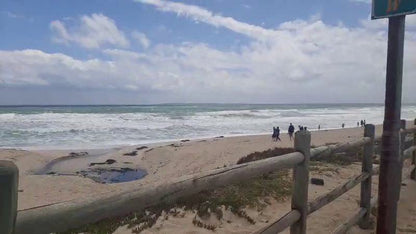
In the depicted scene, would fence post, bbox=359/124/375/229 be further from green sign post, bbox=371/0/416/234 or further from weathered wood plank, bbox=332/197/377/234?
green sign post, bbox=371/0/416/234

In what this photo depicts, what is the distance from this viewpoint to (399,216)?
532 centimetres

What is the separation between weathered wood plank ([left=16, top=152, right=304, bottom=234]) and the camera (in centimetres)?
113

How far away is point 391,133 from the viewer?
3.29 m

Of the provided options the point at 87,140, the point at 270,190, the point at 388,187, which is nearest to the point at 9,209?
the point at 388,187

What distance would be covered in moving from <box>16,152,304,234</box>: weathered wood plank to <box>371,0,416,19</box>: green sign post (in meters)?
1.83

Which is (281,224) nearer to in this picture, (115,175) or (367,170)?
(367,170)

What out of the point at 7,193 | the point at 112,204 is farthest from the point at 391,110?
the point at 7,193

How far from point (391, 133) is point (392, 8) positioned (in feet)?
3.46

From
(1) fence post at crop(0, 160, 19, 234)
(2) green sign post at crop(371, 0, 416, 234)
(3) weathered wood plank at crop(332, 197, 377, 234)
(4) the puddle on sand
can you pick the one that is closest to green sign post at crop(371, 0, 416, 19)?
(2) green sign post at crop(371, 0, 416, 234)

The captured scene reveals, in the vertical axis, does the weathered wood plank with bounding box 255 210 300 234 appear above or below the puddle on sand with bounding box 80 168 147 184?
above

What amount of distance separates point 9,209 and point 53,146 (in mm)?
24687

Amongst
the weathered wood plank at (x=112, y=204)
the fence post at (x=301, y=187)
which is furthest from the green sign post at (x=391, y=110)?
the weathered wood plank at (x=112, y=204)

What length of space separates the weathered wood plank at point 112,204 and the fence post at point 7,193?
0.08 m

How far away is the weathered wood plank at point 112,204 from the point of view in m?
1.13
